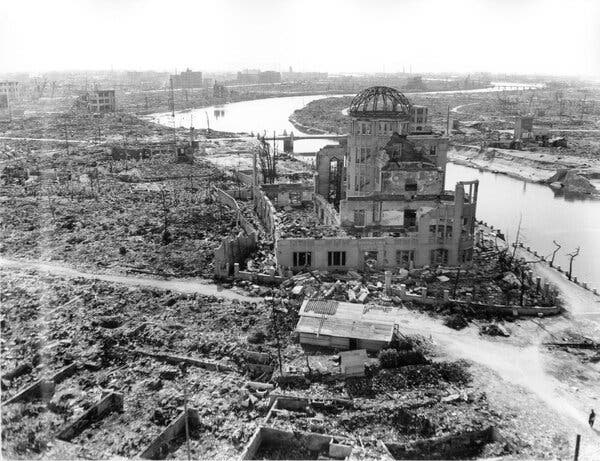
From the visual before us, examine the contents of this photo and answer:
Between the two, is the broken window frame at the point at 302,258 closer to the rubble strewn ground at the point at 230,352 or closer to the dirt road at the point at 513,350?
the rubble strewn ground at the point at 230,352

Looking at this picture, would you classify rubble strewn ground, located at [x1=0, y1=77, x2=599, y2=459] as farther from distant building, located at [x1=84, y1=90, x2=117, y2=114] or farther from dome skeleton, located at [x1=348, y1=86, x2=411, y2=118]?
distant building, located at [x1=84, y1=90, x2=117, y2=114]

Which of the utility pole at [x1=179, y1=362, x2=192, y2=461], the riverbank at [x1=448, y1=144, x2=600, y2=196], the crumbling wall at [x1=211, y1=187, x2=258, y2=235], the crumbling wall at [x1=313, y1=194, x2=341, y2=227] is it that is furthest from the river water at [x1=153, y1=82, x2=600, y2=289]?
the utility pole at [x1=179, y1=362, x2=192, y2=461]

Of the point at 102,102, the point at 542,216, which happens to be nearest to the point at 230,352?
the point at 542,216

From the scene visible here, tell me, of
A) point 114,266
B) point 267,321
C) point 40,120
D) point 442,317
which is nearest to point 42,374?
point 267,321

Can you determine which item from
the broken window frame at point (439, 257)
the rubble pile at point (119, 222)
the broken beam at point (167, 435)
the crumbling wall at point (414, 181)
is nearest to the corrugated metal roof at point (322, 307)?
the broken beam at point (167, 435)

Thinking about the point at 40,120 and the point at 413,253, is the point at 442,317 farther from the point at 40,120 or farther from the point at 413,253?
the point at 40,120

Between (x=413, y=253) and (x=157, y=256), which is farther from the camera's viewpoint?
(x=157, y=256)

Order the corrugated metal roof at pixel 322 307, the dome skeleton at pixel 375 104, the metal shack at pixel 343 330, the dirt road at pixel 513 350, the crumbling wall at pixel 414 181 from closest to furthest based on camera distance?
1. the dirt road at pixel 513 350
2. the metal shack at pixel 343 330
3. the corrugated metal roof at pixel 322 307
4. the crumbling wall at pixel 414 181
5. the dome skeleton at pixel 375 104
